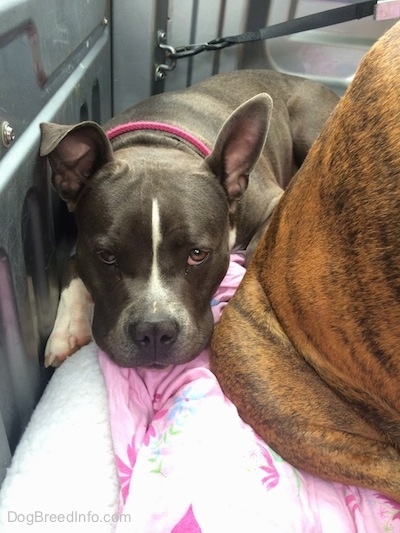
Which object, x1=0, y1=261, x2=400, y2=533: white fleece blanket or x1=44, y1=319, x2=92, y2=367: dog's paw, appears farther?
x1=44, y1=319, x2=92, y2=367: dog's paw

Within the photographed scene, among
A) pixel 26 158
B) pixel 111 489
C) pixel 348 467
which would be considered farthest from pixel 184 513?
pixel 26 158

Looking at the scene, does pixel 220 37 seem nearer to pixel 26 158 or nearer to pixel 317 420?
pixel 26 158

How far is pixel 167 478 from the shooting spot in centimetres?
115

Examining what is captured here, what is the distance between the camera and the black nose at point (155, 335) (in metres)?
1.34

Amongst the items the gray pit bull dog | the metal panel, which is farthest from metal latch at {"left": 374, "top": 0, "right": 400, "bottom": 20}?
the metal panel

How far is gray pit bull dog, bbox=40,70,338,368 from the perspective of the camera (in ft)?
4.52

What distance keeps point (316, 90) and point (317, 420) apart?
156cm

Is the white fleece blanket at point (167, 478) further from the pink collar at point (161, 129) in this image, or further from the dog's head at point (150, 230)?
the pink collar at point (161, 129)

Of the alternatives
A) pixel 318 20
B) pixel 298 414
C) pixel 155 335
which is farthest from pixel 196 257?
pixel 318 20

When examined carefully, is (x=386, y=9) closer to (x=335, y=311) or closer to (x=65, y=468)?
(x=335, y=311)

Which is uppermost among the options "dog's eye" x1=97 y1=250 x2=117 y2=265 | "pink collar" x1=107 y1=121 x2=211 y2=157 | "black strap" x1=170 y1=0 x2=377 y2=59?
"black strap" x1=170 y1=0 x2=377 y2=59

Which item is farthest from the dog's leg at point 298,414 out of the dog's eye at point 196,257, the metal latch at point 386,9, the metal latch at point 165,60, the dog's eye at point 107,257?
the metal latch at point 165,60

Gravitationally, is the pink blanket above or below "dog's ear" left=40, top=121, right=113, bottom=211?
below

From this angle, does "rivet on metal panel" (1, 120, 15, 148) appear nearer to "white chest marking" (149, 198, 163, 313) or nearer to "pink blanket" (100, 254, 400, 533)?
"white chest marking" (149, 198, 163, 313)
